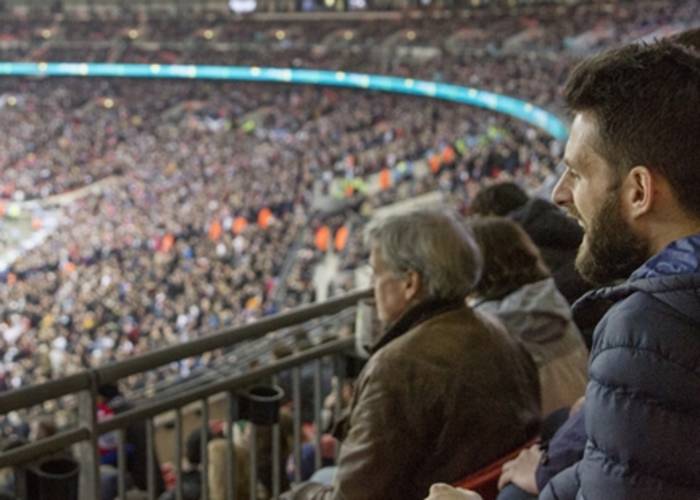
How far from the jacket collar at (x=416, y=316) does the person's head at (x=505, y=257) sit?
0.67m

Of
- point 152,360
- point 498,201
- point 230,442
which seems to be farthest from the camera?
point 498,201

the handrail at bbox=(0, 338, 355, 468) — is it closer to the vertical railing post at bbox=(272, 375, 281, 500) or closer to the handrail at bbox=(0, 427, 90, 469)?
the handrail at bbox=(0, 427, 90, 469)

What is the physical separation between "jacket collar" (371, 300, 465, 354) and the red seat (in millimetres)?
451

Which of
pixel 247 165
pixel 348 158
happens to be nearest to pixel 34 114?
pixel 247 165

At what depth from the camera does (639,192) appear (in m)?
1.67

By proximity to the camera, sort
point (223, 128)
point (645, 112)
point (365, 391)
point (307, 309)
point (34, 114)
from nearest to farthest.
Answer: point (645, 112) < point (365, 391) < point (307, 309) < point (223, 128) < point (34, 114)

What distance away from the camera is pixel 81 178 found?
130 feet

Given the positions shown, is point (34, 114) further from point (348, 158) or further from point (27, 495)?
point (27, 495)

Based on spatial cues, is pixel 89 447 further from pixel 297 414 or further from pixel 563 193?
pixel 563 193

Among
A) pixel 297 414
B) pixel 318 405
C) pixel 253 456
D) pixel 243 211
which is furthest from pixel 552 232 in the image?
pixel 243 211

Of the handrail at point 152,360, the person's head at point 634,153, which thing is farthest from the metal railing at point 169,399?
the person's head at point 634,153

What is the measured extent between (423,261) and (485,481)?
65 centimetres

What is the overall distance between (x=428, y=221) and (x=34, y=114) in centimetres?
5007

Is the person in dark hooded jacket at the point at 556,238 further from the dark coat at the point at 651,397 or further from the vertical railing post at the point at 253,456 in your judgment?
the dark coat at the point at 651,397
